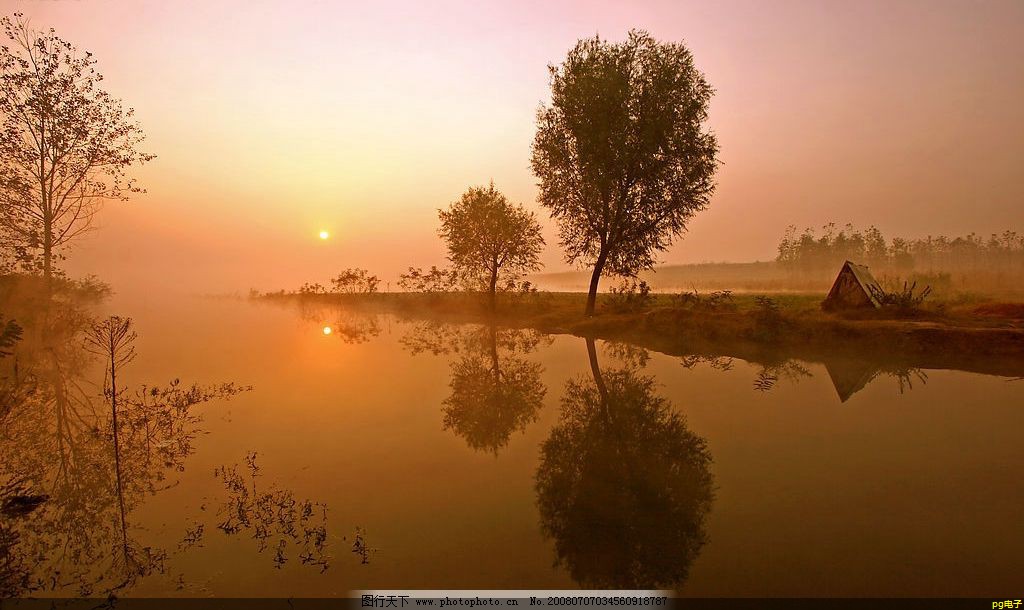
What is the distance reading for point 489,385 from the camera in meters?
15.4

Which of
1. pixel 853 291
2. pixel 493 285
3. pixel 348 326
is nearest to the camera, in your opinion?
pixel 853 291

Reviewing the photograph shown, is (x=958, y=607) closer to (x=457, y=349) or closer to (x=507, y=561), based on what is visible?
(x=507, y=561)

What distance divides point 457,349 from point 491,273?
17.8m

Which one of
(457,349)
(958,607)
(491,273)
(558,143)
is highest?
(558,143)

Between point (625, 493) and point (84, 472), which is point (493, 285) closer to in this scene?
point (84, 472)

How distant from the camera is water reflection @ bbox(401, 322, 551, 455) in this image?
11.1 metres

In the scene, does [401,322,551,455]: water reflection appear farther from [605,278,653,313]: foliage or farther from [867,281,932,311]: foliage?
[867,281,932,311]: foliage

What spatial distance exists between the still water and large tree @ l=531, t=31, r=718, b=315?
1646cm

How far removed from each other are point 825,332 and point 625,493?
1905cm

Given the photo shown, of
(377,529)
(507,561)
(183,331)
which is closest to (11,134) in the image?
(183,331)

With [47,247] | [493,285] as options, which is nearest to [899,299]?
[493,285]

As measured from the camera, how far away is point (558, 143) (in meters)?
30.2

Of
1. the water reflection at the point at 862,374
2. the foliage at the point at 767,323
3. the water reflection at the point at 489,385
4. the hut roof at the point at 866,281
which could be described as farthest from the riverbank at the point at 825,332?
the water reflection at the point at 489,385

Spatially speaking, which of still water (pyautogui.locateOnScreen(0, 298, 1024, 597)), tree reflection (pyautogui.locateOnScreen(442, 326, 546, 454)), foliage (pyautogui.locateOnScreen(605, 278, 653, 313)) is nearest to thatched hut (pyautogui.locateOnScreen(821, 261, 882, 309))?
still water (pyautogui.locateOnScreen(0, 298, 1024, 597))
